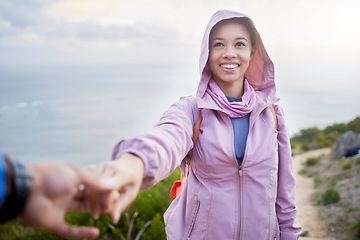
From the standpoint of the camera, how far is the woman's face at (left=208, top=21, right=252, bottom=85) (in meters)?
2.25

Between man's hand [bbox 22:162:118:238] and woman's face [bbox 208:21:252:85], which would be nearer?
man's hand [bbox 22:162:118:238]

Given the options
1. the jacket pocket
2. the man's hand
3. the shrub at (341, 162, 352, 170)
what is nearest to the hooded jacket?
the jacket pocket

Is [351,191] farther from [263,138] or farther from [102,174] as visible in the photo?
[102,174]

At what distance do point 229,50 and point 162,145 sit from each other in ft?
3.72

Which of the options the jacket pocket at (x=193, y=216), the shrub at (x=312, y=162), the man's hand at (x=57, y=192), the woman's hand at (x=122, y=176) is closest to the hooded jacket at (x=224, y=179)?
the jacket pocket at (x=193, y=216)

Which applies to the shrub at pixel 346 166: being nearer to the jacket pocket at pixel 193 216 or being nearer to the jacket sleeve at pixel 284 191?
the jacket sleeve at pixel 284 191

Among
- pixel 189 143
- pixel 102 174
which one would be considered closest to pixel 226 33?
pixel 189 143

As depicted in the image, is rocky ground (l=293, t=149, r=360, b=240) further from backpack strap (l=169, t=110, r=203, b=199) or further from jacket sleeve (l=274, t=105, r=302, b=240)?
backpack strap (l=169, t=110, r=203, b=199)

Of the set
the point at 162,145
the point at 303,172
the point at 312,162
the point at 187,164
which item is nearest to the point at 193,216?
the point at 187,164

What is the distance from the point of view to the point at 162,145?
1.37m

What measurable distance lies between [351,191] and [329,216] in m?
1.48

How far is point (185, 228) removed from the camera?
2.17m

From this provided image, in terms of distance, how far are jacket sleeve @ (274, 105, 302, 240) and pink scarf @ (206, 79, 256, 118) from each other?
1.00ft

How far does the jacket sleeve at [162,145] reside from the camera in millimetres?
1196
